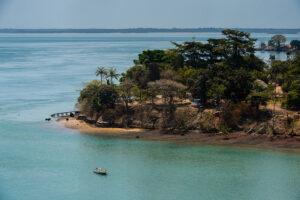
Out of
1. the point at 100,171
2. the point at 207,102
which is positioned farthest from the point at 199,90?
the point at 100,171

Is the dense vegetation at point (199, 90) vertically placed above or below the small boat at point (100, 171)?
above

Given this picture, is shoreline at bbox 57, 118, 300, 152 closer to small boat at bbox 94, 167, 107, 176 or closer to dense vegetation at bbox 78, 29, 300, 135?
dense vegetation at bbox 78, 29, 300, 135

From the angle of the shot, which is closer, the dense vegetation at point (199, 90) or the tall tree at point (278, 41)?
the dense vegetation at point (199, 90)

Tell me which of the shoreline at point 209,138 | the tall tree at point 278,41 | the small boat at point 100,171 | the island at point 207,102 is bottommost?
the small boat at point 100,171

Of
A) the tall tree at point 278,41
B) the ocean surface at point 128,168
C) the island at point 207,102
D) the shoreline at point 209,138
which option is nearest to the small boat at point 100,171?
the ocean surface at point 128,168

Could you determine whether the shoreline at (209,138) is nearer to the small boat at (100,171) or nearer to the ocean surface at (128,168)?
the ocean surface at (128,168)

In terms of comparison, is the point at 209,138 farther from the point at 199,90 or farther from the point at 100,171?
the point at 100,171

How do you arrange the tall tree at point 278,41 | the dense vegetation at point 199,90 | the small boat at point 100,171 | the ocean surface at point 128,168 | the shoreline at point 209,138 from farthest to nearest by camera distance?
the tall tree at point 278,41 < the dense vegetation at point 199,90 < the shoreline at point 209,138 < the small boat at point 100,171 < the ocean surface at point 128,168
